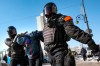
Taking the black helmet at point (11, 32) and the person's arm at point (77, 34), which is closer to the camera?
the person's arm at point (77, 34)

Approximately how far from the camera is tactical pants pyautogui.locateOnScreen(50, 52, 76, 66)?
4943mm

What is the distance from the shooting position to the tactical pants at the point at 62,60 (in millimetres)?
4943

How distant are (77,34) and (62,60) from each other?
0.66 m

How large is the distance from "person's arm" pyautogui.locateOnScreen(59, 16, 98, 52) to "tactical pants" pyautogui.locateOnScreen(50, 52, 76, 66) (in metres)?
0.47

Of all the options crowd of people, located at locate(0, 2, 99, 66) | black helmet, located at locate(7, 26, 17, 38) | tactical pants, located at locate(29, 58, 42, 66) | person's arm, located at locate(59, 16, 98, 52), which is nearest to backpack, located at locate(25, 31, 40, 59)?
tactical pants, located at locate(29, 58, 42, 66)

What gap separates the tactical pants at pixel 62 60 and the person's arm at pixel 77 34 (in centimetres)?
47

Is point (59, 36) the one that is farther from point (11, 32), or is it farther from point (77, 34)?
point (11, 32)

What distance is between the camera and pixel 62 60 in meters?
5.03

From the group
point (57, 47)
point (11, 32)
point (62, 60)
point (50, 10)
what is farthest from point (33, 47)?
point (62, 60)

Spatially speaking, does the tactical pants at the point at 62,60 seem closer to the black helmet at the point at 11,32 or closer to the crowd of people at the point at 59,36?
the crowd of people at the point at 59,36

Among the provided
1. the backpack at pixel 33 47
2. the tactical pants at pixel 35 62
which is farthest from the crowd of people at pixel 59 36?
the tactical pants at pixel 35 62

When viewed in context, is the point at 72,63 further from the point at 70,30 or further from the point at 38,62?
the point at 38,62

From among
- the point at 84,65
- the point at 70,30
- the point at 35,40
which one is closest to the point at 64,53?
the point at 70,30

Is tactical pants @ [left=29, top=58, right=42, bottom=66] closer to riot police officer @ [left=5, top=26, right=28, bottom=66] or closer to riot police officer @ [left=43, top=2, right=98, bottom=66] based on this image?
riot police officer @ [left=5, top=26, right=28, bottom=66]
